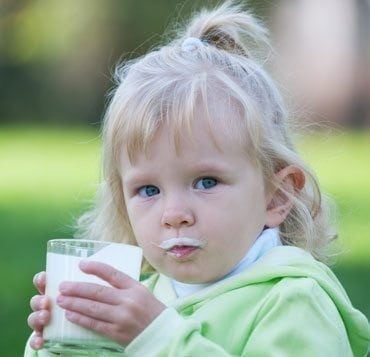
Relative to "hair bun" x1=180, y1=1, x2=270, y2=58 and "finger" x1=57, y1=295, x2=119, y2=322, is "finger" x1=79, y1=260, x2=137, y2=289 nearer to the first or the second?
"finger" x1=57, y1=295, x2=119, y2=322

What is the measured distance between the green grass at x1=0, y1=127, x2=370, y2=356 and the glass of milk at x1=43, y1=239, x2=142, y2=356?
1.12 meters

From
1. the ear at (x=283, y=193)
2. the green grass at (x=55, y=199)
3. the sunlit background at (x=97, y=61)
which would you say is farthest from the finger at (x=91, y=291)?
the sunlit background at (x=97, y=61)

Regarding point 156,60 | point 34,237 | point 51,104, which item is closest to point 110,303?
A: point 156,60

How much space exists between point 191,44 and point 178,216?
2.28ft

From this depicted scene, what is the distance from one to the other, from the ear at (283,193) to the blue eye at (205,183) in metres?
0.24

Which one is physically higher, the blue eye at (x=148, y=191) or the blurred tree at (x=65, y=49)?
the blurred tree at (x=65, y=49)

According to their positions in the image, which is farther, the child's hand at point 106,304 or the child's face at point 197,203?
the child's face at point 197,203

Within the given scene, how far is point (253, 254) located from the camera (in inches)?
132

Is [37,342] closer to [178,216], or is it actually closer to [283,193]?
[178,216]

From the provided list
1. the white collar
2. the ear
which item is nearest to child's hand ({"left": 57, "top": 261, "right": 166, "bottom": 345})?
the white collar

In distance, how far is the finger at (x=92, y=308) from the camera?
116 inches

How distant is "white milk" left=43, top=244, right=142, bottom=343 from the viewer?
2977mm

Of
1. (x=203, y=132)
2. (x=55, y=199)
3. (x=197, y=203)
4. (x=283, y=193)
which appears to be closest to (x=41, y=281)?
(x=197, y=203)

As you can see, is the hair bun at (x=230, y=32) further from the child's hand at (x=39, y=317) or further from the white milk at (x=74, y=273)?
the child's hand at (x=39, y=317)
